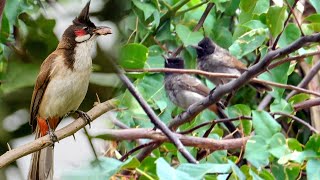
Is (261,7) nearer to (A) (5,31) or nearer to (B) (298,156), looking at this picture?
(B) (298,156)

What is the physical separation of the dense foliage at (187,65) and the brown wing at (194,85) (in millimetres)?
58

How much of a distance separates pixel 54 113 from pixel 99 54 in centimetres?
9

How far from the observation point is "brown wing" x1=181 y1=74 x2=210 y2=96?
1.76m

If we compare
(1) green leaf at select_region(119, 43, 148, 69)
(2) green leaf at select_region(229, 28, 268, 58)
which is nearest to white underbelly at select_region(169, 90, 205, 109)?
(2) green leaf at select_region(229, 28, 268, 58)

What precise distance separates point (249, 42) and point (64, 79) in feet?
2.14

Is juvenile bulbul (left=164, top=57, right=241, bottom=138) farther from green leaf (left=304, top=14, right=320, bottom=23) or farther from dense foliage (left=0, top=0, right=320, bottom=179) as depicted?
green leaf (left=304, top=14, right=320, bottom=23)

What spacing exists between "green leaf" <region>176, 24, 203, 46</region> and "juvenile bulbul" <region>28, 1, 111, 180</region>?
81 centimetres

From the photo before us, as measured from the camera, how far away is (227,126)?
1.38 meters

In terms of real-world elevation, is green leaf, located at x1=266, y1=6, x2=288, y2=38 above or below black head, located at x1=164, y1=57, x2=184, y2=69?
above

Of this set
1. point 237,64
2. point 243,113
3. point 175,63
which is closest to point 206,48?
point 237,64

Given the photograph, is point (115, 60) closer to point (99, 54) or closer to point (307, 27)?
point (99, 54)

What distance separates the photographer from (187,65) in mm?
1453

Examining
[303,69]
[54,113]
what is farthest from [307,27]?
[303,69]

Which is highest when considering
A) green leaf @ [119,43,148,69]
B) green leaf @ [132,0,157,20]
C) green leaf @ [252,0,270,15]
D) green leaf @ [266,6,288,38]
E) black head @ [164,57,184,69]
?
green leaf @ [119,43,148,69]
